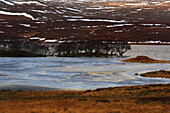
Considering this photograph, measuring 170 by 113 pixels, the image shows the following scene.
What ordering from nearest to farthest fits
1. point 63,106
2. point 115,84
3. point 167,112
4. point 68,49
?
point 167,112 < point 63,106 < point 115,84 < point 68,49

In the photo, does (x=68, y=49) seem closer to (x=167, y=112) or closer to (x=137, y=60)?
(x=137, y=60)

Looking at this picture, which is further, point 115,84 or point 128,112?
point 115,84

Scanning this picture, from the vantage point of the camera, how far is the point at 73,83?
47.2 meters

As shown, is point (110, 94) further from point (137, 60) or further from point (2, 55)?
point (2, 55)

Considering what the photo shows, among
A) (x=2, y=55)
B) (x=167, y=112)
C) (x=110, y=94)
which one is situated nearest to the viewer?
(x=167, y=112)

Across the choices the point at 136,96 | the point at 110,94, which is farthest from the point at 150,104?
the point at 110,94

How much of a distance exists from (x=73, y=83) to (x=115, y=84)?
6404 mm

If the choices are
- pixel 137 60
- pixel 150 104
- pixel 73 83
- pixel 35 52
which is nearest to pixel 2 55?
A: pixel 35 52

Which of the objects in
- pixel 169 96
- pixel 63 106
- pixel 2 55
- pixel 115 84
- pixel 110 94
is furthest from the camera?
pixel 2 55

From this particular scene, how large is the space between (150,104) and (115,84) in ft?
61.3

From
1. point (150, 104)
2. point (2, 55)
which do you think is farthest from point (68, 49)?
point (150, 104)

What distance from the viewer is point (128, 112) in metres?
23.8

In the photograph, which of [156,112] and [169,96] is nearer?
→ [156,112]

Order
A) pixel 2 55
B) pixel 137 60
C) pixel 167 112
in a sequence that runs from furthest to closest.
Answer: pixel 2 55
pixel 137 60
pixel 167 112
